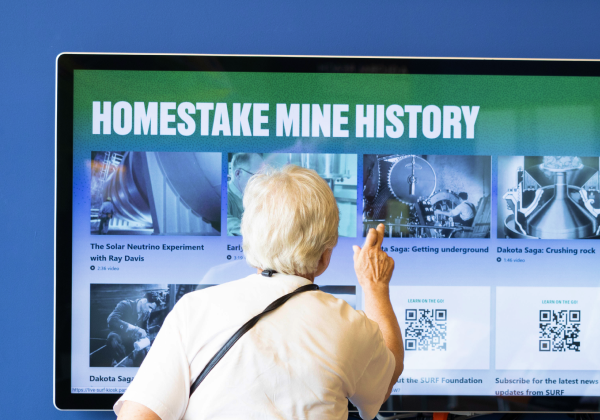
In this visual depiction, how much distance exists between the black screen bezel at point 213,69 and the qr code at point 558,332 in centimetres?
18

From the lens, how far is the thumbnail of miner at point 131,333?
5.64 feet

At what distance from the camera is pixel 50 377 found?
181 centimetres

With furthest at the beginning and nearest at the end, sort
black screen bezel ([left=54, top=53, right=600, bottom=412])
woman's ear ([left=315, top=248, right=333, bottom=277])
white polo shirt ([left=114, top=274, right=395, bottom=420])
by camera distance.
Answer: black screen bezel ([left=54, top=53, right=600, bottom=412]) < woman's ear ([left=315, top=248, right=333, bottom=277]) < white polo shirt ([left=114, top=274, right=395, bottom=420])

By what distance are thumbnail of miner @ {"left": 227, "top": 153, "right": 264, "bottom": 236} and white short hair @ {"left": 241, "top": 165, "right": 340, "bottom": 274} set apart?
2.28 ft

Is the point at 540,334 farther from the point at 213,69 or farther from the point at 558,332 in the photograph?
the point at 213,69

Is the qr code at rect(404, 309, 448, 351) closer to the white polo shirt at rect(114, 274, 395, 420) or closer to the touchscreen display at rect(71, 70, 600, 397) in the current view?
the touchscreen display at rect(71, 70, 600, 397)

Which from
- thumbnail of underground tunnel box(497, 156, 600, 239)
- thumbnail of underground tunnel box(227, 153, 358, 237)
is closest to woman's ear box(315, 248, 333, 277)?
thumbnail of underground tunnel box(227, 153, 358, 237)

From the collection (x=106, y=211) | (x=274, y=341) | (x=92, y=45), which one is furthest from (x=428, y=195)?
(x=92, y=45)

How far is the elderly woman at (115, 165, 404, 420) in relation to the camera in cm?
91

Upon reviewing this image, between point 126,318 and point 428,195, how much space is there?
111 centimetres

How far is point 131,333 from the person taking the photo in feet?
5.65

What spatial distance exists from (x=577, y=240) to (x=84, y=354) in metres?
1.73

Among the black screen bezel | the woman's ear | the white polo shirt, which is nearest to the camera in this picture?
the white polo shirt

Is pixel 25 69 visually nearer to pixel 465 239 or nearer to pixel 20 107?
pixel 20 107
